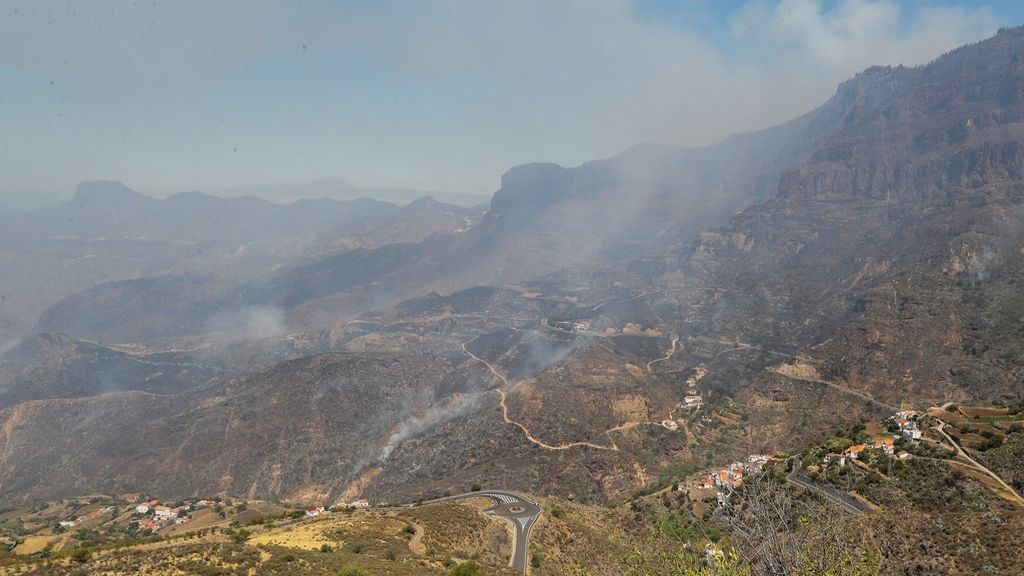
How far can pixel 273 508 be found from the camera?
242ft

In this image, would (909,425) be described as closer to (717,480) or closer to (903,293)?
(717,480)

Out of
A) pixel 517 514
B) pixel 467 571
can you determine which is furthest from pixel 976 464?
pixel 467 571

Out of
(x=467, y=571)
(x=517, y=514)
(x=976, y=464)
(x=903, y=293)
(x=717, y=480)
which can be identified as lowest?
(x=717, y=480)

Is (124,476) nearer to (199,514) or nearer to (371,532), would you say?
(199,514)

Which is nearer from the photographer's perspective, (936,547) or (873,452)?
(936,547)

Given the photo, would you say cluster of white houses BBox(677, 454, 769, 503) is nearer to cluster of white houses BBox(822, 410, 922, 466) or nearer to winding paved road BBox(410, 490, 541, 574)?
cluster of white houses BBox(822, 410, 922, 466)

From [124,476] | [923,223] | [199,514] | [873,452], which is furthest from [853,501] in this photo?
[923,223]

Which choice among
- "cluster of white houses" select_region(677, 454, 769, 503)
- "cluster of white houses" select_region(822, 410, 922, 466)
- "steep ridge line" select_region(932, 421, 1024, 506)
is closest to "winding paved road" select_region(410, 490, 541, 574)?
"cluster of white houses" select_region(677, 454, 769, 503)

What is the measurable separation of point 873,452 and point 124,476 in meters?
121

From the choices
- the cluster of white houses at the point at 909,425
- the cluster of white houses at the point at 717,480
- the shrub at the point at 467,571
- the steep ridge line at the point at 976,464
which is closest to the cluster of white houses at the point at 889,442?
the cluster of white houses at the point at 909,425

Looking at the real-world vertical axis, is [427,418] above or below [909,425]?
below

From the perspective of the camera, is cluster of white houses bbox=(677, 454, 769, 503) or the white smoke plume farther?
the white smoke plume

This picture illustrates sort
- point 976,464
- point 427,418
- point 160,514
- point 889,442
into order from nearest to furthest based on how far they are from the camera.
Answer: point 976,464 < point 889,442 < point 160,514 < point 427,418

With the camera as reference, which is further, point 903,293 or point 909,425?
point 903,293
